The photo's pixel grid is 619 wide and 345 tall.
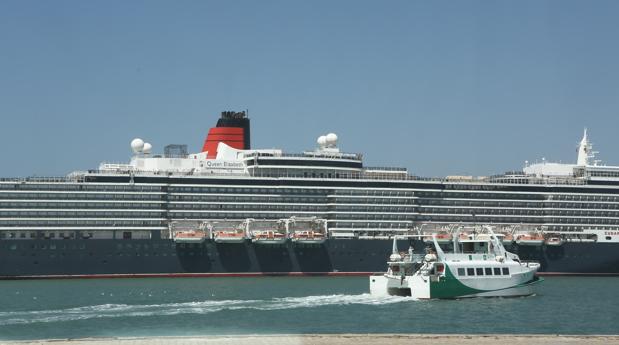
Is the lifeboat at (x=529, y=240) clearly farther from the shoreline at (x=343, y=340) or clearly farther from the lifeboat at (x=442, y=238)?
the shoreline at (x=343, y=340)

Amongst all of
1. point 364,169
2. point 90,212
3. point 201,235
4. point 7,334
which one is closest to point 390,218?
point 364,169

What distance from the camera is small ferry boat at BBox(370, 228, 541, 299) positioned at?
2414 inches

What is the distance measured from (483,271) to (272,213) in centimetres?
3561

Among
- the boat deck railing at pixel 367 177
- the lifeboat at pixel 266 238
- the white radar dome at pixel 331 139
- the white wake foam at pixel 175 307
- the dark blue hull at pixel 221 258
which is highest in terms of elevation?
the white radar dome at pixel 331 139

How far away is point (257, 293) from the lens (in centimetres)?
6831

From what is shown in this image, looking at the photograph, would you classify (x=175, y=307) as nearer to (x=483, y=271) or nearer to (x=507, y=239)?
(x=483, y=271)

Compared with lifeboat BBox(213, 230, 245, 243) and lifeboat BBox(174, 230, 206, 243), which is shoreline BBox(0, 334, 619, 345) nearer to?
lifeboat BBox(174, 230, 206, 243)

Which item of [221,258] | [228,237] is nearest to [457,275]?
[228,237]

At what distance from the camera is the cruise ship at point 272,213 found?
3501 inches

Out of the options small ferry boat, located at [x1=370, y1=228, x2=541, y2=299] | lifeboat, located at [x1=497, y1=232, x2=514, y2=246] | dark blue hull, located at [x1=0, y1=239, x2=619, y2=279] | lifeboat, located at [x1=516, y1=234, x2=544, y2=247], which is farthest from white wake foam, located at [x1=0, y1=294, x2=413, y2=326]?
lifeboat, located at [x1=516, y1=234, x2=544, y2=247]

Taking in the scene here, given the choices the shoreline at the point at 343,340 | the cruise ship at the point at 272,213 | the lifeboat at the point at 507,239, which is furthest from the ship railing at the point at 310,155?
the shoreline at the point at 343,340

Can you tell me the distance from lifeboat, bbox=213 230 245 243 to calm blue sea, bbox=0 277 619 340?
607 inches

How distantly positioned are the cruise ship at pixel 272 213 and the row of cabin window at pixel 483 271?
80.8 feet

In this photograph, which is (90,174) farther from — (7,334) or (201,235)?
(7,334)
